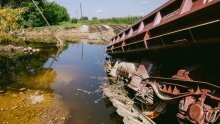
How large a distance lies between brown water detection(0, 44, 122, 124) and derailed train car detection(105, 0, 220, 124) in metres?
1.68

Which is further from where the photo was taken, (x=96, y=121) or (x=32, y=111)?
(x=32, y=111)

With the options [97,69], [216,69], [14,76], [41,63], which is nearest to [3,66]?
[41,63]

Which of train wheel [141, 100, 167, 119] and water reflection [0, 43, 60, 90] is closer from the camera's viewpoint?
train wheel [141, 100, 167, 119]

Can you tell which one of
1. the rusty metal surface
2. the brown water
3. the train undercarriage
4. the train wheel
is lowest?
the brown water

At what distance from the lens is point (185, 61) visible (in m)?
5.21

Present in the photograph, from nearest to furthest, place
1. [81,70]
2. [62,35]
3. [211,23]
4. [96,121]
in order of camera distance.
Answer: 1. [211,23]
2. [96,121]
3. [81,70]
4. [62,35]

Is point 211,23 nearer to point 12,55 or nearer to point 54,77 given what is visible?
point 54,77

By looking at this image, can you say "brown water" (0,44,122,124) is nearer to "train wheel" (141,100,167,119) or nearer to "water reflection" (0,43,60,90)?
"water reflection" (0,43,60,90)

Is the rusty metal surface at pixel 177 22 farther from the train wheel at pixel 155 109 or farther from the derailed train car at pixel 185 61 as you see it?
the train wheel at pixel 155 109

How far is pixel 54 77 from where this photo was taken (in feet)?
36.3

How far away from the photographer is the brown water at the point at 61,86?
685 centimetres

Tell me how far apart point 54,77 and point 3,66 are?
4216mm

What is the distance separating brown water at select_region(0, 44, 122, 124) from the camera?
270 inches

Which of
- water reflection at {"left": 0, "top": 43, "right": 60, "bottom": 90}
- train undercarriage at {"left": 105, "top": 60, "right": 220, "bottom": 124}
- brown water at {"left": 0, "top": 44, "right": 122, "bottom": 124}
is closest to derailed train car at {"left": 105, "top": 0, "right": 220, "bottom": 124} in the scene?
train undercarriage at {"left": 105, "top": 60, "right": 220, "bottom": 124}
